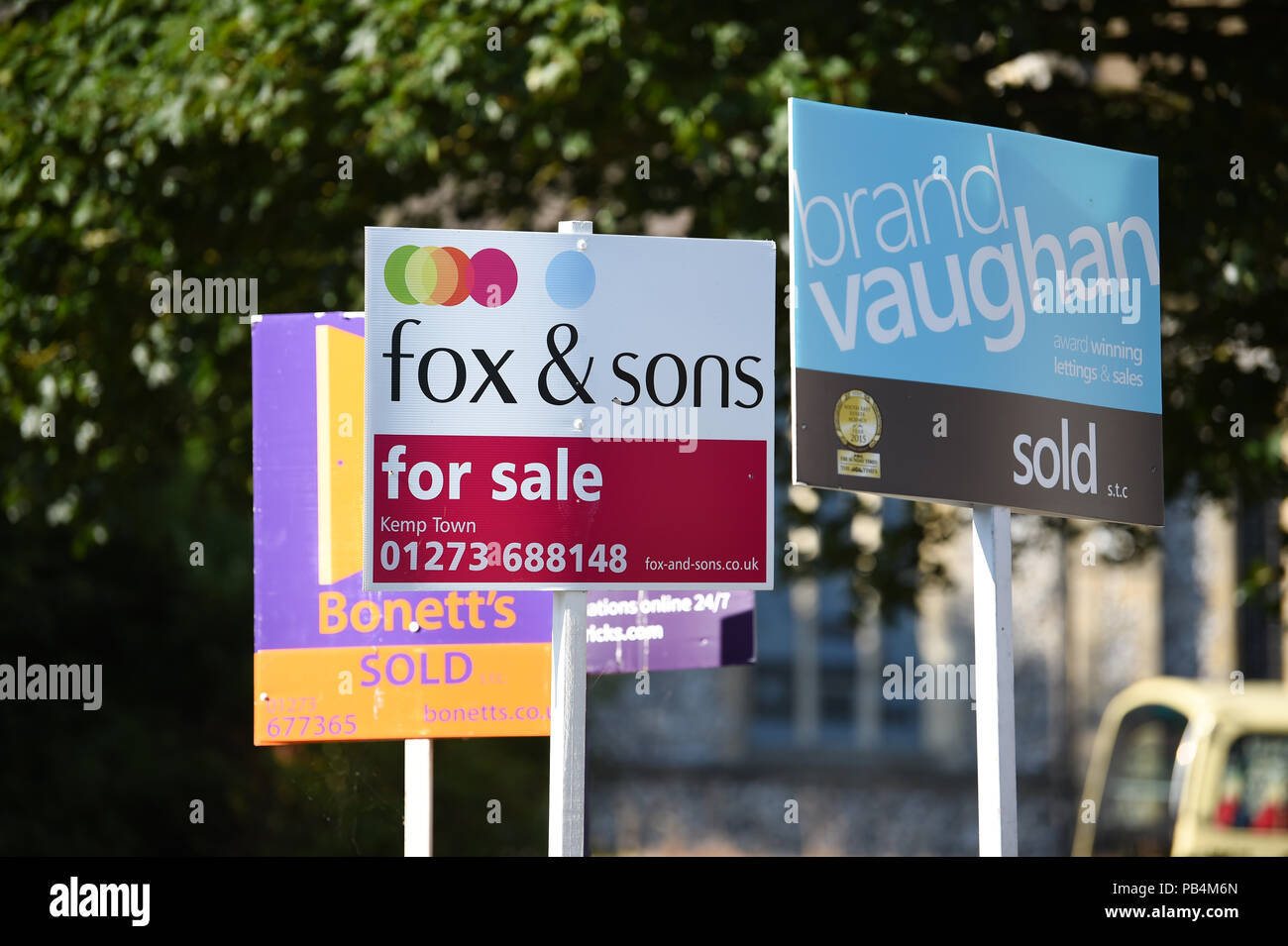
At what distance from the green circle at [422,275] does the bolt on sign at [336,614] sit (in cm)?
90

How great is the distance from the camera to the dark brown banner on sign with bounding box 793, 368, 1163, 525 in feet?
13.9

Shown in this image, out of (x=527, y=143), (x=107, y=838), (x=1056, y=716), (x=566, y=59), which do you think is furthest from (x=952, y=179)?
(x=1056, y=716)

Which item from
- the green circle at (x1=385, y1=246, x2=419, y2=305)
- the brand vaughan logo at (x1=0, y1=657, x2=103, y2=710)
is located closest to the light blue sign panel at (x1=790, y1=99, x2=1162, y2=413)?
the green circle at (x1=385, y1=246, x2=419, y2=305)

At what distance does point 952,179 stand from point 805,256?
479 mm

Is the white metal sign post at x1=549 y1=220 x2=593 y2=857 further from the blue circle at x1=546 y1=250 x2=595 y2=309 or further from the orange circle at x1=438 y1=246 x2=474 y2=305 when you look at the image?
the orange circle at x1=438 y1=246 x2=474 y2=305

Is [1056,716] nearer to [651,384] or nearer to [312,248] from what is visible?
[312,248]

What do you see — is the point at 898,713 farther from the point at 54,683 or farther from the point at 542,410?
the point at 542,410

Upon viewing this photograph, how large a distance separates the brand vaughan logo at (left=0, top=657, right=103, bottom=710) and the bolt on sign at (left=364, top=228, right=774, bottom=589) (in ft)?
25.0

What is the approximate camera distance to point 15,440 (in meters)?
9.57

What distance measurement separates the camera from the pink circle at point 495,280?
4289 millimetres

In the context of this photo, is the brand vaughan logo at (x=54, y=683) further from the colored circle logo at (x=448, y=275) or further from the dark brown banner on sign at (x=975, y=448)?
the dark brown banner on sign at (x=975, y=448)

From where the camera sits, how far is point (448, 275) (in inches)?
168
